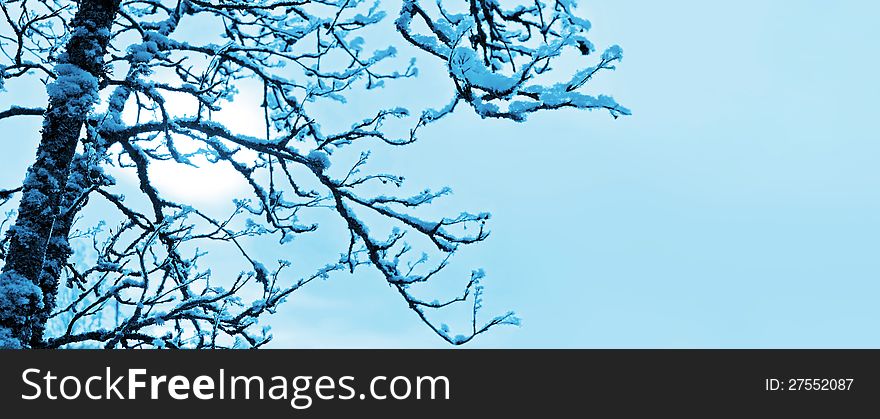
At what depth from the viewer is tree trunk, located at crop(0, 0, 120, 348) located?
4.17 meters

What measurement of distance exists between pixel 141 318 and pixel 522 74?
263 cm

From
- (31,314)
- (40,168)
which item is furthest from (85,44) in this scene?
(31,314)

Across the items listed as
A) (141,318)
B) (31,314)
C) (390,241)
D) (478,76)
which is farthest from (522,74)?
(31,314)

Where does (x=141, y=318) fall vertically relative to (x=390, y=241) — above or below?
below

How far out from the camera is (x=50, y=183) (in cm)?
434

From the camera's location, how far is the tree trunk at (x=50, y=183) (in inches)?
164

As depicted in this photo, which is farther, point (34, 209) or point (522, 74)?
point (34, 209)

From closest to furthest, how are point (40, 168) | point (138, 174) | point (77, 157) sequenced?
point (40, 168), point (77, 157), point (138, 174)

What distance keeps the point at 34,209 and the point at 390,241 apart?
95.8 inches

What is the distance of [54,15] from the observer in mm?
5406
